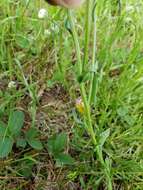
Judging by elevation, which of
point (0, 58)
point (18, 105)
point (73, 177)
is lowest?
point (73, 177)

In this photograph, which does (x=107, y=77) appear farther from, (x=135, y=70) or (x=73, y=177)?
(x=73, y=177)

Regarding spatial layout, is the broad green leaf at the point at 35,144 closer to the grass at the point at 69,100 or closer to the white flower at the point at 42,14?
the grass at the point at 69,100

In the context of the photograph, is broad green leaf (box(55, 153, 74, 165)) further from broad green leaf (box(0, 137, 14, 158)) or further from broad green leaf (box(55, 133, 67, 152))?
broad green leaf (box(0, 137, 14, 158))

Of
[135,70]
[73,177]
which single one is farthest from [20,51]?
[73,177]

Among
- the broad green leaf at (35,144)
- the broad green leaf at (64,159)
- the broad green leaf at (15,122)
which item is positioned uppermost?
the broad green leaf at (15,122)

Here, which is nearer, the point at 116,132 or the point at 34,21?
the point at 116,132

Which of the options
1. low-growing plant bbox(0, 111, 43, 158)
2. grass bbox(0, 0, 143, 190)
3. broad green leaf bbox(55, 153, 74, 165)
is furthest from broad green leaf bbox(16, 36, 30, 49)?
broad green leaf bbox(55, 153, 74, 165)

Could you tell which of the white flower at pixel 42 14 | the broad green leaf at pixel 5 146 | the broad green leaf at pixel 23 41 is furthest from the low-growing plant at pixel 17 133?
the white flower at pixel 42 14
